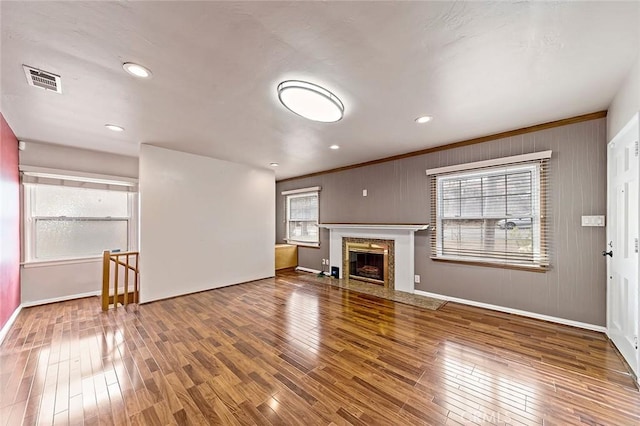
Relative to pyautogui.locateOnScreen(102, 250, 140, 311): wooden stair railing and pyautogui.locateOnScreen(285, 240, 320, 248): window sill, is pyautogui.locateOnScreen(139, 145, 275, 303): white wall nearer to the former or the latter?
pyautogui.locateOnScreen(102, 250, 140, 311): wooden stair railing

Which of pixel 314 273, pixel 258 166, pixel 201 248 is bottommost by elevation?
pixel 314 273

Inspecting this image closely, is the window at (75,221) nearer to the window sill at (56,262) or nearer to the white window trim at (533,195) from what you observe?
the window sill at (56,262)

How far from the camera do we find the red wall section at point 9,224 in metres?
2.76

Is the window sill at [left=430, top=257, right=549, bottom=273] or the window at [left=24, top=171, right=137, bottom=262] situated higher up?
the window at [left=24, top=171, right=137, bottom=262]

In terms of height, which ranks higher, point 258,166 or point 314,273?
point 258,166

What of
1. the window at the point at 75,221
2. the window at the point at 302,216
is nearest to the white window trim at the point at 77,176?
the window at the point at 75,221

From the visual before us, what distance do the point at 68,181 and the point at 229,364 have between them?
426 centimetres

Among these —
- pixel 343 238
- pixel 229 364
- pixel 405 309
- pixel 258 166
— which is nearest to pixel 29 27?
pixel 229 364

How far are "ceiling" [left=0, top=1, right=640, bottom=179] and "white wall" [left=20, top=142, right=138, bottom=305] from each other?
2.52 ft

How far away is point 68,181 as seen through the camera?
4020 mm

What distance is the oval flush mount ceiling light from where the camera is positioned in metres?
2.15

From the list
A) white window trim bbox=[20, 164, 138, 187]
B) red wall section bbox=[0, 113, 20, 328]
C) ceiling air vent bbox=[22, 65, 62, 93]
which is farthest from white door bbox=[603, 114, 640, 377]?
white window trim bbox=[20, 164, 138, 187]

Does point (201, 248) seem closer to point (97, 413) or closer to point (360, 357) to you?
point (97, 413)

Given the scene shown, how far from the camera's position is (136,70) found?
191 cm
